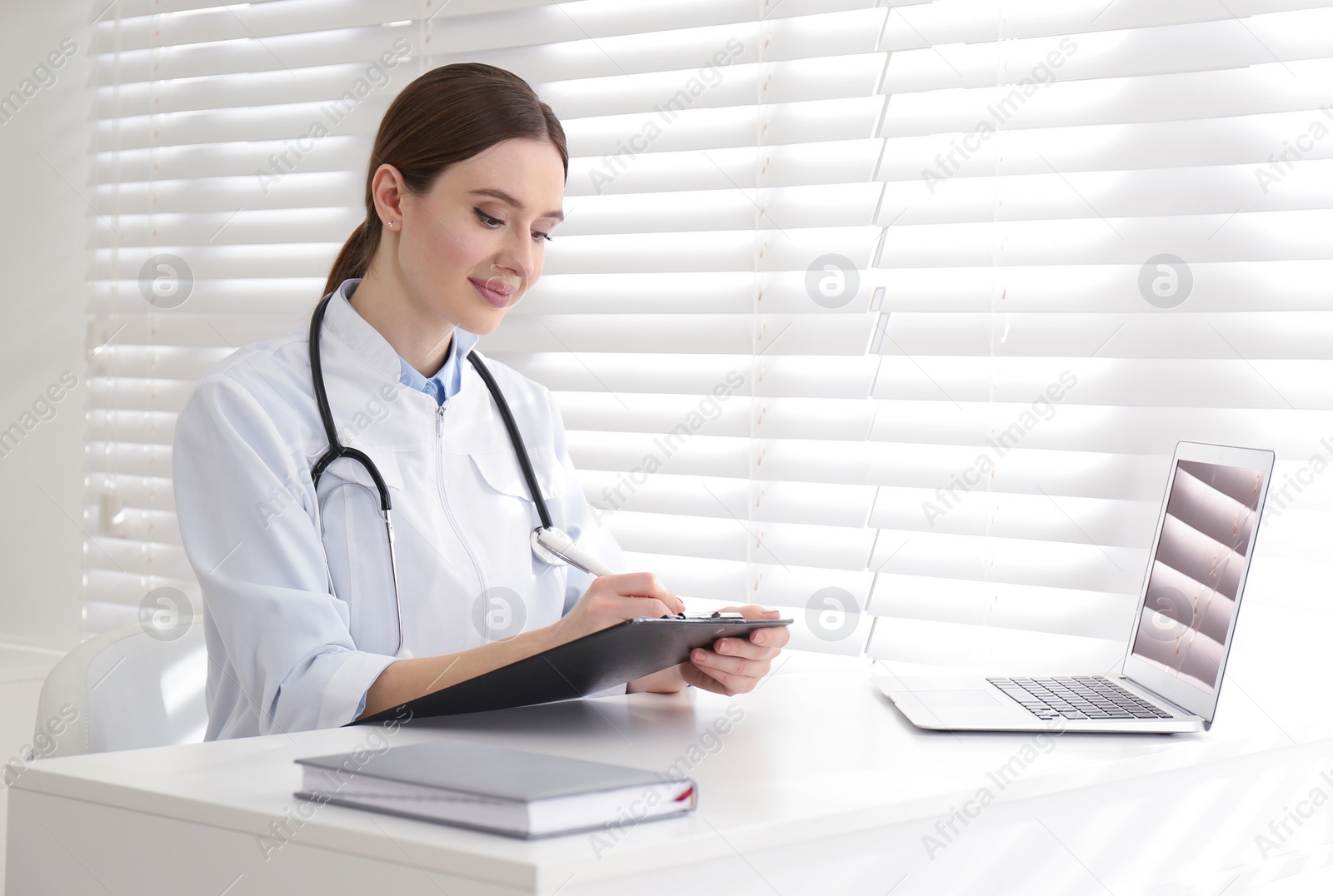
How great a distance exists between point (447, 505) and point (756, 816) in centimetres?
71

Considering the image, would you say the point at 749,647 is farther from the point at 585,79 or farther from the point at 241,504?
the point at 585,79

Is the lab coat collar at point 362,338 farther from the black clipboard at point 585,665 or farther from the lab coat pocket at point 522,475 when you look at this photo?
the black clipboard at point 585,665

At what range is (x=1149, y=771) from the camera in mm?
993

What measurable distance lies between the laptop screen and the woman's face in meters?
0.81

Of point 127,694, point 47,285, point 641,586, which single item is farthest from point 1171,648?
point 47,285

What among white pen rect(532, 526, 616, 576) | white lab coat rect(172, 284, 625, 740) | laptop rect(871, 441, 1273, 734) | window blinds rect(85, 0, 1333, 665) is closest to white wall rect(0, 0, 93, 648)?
window blinds rect(85, 0, 1333, 665)

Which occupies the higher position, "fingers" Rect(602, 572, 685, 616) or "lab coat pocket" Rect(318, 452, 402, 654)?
A: "fingers" Rect(602, 572, 685, 616)

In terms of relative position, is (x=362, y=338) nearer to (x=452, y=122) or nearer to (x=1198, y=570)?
(x=452, y=122)

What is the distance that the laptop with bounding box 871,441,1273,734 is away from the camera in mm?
1079

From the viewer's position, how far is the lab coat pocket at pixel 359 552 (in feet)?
4.15

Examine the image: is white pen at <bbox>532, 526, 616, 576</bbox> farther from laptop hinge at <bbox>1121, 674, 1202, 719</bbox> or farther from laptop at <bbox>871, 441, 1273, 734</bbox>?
laptop hinge at <bbox>1121, 674, 1202, 719</bbox>

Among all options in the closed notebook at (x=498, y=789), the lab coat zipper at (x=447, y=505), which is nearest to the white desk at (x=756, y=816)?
the closed notebook at (x=498, y=789)

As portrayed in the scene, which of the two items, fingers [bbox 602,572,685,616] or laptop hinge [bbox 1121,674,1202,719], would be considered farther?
laptop hinge [bbox 1121,674,1202,719]

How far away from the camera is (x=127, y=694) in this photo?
4.06 ft
